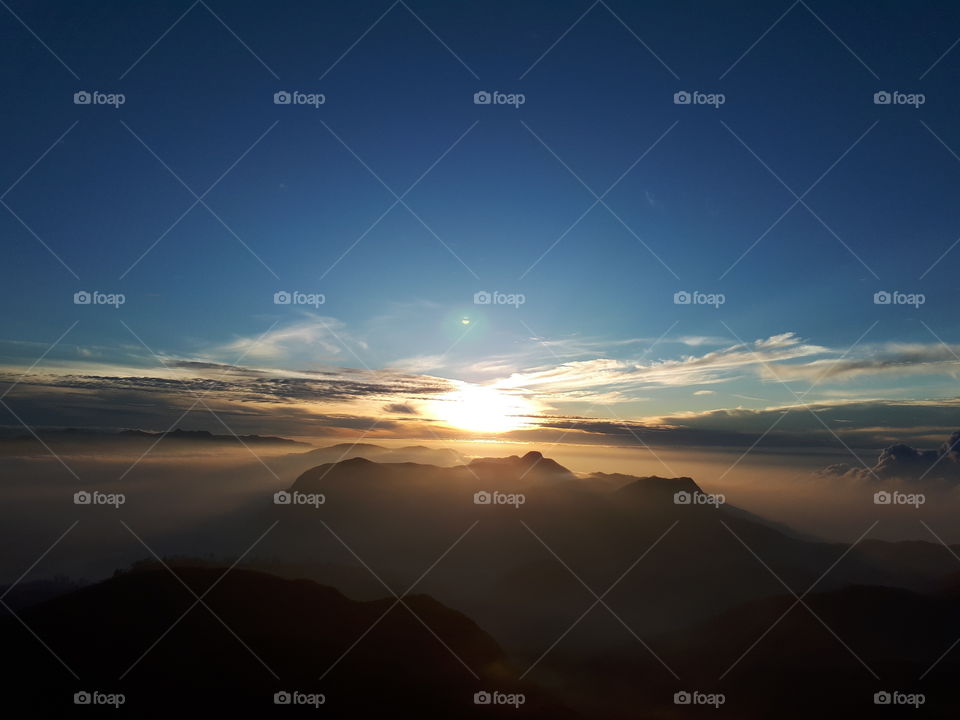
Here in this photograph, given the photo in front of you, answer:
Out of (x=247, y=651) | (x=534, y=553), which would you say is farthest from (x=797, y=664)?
(x=247, y=651)

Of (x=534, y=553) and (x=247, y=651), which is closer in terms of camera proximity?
(x=247, y=651)

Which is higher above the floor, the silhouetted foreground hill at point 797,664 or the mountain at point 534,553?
the mountain at point 534,553

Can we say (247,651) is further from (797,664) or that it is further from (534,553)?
(797,664)

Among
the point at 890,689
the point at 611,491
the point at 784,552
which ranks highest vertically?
the point at 611,491

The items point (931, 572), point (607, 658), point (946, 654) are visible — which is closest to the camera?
point (946, 654)

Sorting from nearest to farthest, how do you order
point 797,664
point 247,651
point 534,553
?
point 247,651 < point 797,664 < point 534,553

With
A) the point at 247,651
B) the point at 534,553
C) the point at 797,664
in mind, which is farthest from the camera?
the point at 534,553

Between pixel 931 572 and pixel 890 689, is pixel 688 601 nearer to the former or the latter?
pixel 890 689

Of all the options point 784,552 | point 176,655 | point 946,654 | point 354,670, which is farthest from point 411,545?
point 784,552
